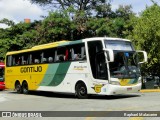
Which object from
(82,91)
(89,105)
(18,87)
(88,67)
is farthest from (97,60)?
(18,87)

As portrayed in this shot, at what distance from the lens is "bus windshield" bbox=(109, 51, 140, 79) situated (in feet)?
64.7

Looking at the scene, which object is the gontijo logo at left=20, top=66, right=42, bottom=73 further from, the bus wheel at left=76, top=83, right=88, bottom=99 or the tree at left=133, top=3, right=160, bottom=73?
the tree at left=133, top=3, right=160, bottom=73

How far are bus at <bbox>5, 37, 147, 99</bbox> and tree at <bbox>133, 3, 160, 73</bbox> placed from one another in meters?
8.71

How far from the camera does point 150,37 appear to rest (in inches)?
1206

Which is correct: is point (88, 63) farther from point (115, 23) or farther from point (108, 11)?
point (108, 11)

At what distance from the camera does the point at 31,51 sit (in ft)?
84.9

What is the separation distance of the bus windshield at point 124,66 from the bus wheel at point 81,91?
7.24ft

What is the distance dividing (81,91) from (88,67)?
5.16ft

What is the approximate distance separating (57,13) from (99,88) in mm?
18797

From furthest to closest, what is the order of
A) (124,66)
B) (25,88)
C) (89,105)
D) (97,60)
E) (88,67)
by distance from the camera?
1. (25,88)
2. (88,67)
3. (97,60)
4. (124,66)
5. (89,105)

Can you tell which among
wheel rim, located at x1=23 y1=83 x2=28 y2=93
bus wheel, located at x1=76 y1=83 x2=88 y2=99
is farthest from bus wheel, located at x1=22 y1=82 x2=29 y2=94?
bus wheel, located at x1=76 y1=83 x2=88 y2=99

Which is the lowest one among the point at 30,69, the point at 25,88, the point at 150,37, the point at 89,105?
the point at 89,105

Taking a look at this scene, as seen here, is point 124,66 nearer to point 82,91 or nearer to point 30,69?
point 82,91

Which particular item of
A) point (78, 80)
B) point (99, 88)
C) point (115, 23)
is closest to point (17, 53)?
point (78, 80)
